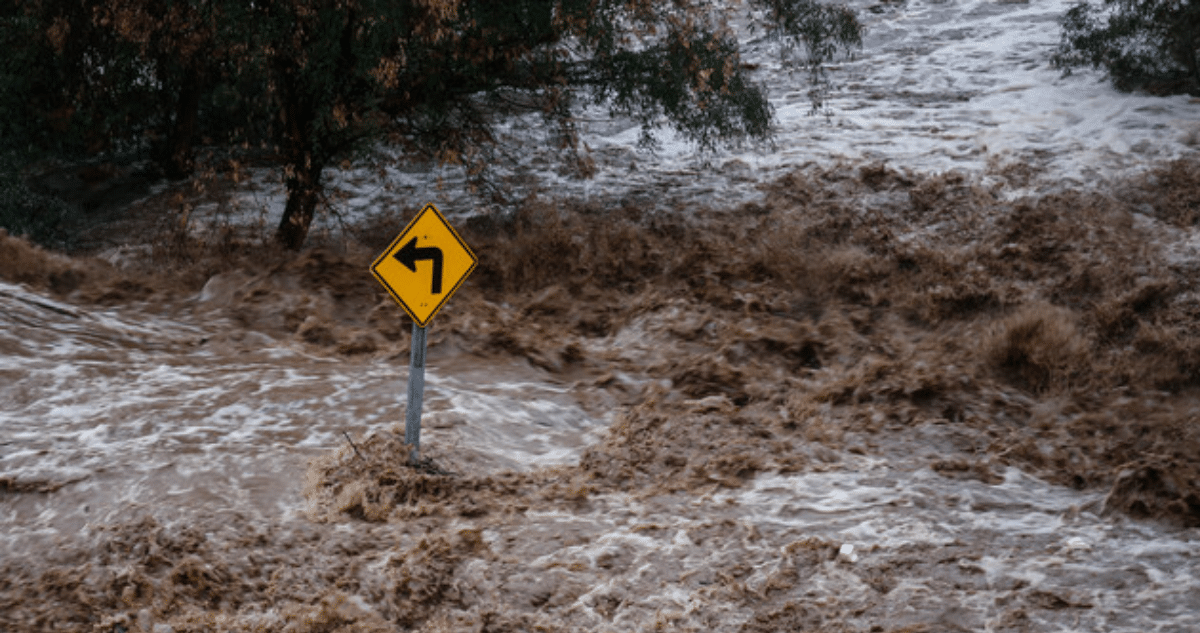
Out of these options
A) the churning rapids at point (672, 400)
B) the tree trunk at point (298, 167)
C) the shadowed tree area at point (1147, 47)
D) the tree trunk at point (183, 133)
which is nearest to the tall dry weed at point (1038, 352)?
the churning rapids at point (672, 400)

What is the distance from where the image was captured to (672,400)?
7.63 m

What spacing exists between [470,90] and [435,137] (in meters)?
0.73

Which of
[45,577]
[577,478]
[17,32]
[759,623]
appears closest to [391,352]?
[577,478]

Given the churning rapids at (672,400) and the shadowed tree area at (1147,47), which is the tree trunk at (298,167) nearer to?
the churning rapids at (672,400)

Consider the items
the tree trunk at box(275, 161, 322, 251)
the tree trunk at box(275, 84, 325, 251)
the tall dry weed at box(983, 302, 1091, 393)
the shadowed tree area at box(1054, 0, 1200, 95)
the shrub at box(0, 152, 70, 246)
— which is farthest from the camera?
the shadowed tree area at box(1054, 0, 1200, 95)

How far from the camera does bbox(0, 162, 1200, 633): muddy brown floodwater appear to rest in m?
4.58

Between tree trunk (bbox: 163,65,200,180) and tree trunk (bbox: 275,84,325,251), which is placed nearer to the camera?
tree trunk (bbox: 275,84,325,251)

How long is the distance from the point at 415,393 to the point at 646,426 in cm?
192

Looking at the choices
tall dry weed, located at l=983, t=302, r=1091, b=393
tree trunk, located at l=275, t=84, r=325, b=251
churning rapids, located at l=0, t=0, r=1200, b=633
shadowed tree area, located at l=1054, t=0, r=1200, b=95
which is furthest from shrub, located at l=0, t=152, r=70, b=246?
shadowed tree area, located at l=1054, t=0, r=1200, b=95

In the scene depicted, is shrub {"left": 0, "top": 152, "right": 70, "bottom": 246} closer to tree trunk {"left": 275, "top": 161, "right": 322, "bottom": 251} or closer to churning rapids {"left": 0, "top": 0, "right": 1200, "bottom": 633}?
churning rapids {"left": 0, "top": 0, "right": 1200, "bottom": 633}

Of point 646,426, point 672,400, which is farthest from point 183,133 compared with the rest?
point 646,426

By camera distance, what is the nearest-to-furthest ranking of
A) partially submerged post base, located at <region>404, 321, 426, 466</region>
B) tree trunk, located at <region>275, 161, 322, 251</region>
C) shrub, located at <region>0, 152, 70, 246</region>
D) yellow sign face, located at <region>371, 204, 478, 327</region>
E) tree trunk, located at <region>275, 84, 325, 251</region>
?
yellow sign face, located at <region>371, 204, 478, 327</region>
partially submerged post base, located at <region>404, 321, 426, 466</region>
tree trunk, located at <region>275, 84, 325, 251</region>
tree trunk, located at <region>275, 161, 322, 251</region>
shrub, located at <region>0, 152, 70, 246</region>

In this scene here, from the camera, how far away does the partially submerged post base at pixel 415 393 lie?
5641 mm

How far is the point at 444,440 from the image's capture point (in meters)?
6.45
